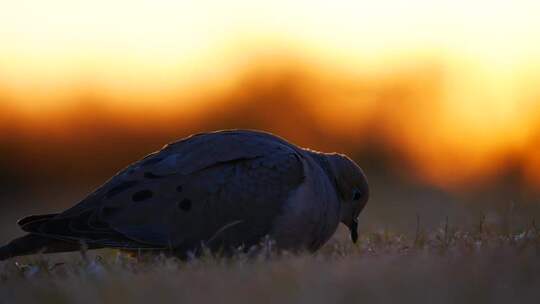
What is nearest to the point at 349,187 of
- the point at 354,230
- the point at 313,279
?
the point at 354,230

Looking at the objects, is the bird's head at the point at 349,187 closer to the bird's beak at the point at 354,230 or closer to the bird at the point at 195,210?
the bird's beak at the point at 354,230

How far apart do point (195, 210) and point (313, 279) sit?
6.93 ft

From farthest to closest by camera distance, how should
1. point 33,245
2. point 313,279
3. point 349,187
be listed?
point 349,187
point 33,245
point 313,279

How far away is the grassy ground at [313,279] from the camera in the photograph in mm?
4836

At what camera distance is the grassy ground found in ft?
15.9

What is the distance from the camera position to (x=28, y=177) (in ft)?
69.1

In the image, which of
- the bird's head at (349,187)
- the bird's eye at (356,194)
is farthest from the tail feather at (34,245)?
the bird's eye at (356,194)

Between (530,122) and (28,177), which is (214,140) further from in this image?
(28,177)

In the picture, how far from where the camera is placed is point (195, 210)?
7.11 meters

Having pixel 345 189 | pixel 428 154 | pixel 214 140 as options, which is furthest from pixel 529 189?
pixel 214 140

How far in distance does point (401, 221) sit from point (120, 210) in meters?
5.23

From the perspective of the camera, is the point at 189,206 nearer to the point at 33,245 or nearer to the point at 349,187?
the point at 33,245

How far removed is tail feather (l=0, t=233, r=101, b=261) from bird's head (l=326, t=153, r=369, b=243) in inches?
81.9

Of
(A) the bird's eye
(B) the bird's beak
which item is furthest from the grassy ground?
(A) the bird's eye
